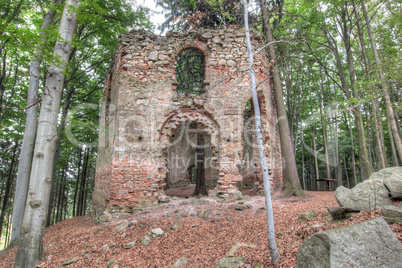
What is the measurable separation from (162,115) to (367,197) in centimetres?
672

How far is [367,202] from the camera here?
157 inches

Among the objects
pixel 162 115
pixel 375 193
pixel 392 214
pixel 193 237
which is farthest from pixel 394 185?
pixel 162 115

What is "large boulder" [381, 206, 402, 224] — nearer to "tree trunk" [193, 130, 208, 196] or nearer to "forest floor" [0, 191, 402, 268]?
"forest floor" [0, 191, 402, 268]

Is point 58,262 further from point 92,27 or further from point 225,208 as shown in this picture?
point 92,27

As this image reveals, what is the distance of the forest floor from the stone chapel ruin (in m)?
1.32

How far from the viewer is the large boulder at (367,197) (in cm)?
390

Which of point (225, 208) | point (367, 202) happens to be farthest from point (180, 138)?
point (367, 202)

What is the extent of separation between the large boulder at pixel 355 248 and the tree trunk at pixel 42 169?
5.40 meters

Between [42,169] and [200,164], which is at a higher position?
[200,164]

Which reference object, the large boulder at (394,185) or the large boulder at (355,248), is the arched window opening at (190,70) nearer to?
the large boulder at (394,185)

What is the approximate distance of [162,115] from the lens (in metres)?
8.70

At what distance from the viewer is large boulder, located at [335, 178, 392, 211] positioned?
3.90 meters

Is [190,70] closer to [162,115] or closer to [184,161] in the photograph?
[162,115]

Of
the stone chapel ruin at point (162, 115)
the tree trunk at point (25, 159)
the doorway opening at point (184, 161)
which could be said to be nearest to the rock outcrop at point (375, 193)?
the stone chapel ruin at point (162, 115)
